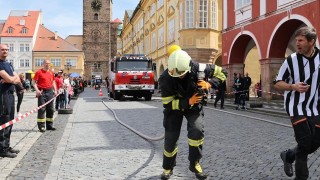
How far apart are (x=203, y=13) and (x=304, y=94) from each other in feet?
91.0

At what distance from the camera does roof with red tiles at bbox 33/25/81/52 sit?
87.8 meters

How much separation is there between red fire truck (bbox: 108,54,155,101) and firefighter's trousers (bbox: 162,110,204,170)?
2147 cm

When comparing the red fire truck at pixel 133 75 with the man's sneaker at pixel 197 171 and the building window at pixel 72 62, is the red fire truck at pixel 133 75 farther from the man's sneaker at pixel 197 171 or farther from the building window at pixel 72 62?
the building window at pixel 72 62

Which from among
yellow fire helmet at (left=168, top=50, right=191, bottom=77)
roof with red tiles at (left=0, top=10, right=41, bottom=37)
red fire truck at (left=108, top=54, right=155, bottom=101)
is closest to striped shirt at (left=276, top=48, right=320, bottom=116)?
yellow fire helmet at (left=168, top=50, right=191, bottom=77)

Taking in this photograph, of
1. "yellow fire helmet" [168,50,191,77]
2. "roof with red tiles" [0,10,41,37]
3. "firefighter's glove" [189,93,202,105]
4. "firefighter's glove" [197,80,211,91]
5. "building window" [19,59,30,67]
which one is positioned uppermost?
"roof with red tiles" [0,10,41,37]

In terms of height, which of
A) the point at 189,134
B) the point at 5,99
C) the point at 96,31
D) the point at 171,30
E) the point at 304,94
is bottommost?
the point at 189,134

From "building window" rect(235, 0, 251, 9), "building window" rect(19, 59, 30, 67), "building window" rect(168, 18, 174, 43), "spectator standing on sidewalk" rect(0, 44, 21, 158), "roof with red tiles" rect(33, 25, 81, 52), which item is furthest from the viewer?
"roof with red tiles" rect(33, 25, 81, 52)

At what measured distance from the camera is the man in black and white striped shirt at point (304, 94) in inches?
190

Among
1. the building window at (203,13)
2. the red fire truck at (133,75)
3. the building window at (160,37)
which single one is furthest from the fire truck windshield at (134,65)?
the building window at (160,37)

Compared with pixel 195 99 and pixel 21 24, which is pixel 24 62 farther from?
pixel 195 99

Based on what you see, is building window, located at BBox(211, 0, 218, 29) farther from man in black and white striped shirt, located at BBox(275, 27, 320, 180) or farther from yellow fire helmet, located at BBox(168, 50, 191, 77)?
man in black and white striped shirt, located at BBox(275, 27, 320, 180)

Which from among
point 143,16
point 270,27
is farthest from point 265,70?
point 143,16

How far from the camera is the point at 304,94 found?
16.2 ft

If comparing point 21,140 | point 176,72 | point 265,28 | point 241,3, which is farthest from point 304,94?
point 241,3
